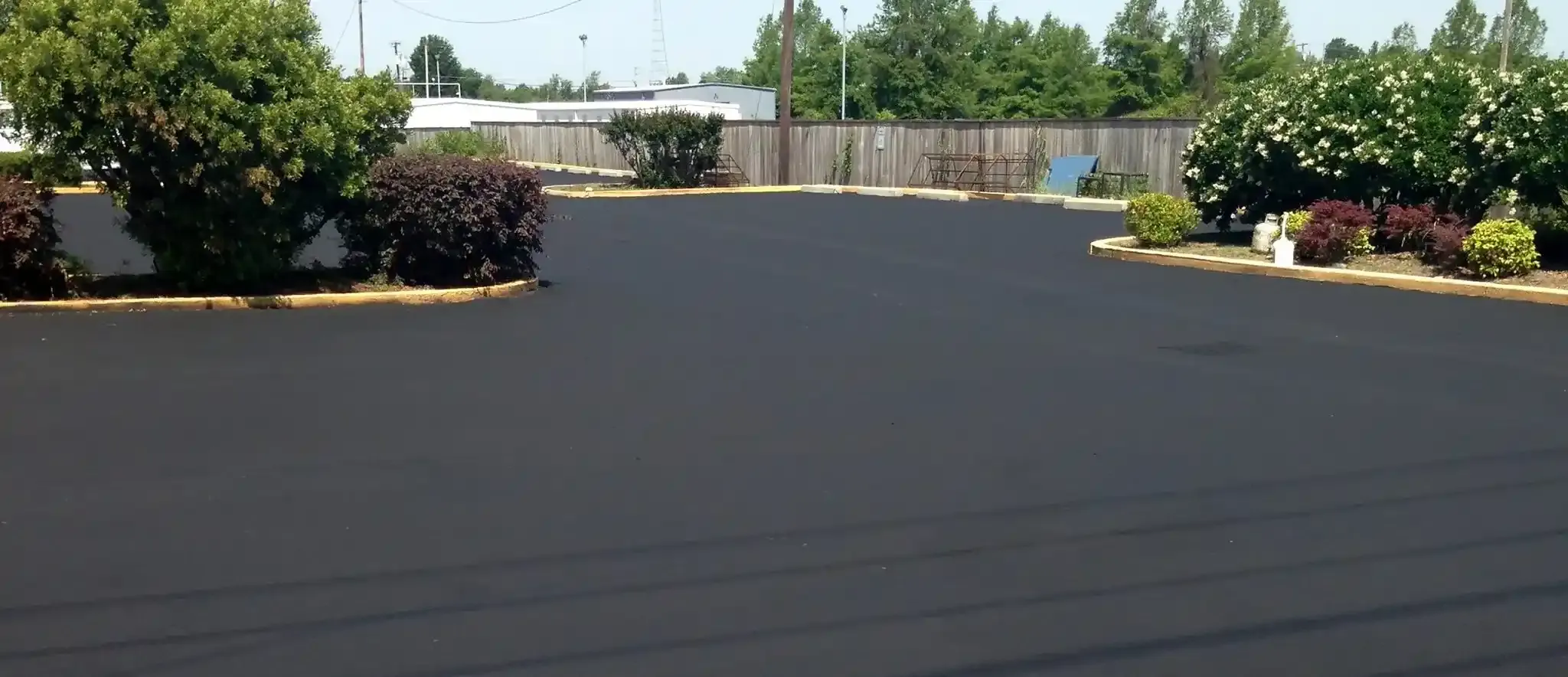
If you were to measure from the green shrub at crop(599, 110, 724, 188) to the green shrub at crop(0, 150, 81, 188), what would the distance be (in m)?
23.7

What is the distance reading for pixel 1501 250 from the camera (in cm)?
1436

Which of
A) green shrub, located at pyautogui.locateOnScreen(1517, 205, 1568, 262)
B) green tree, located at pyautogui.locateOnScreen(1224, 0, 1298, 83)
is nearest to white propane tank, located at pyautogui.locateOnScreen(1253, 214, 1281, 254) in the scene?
green shrub, located at pyautogui.locateOnScreen(1517, 205, 1568, 262)

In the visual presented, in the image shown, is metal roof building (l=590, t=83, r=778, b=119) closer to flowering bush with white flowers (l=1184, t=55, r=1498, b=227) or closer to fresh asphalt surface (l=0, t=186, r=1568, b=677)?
flowering bush with white flowers (l=1184, t=55, r=1498, b=227)

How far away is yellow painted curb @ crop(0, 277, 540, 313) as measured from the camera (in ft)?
39.8

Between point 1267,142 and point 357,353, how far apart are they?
12877 mm

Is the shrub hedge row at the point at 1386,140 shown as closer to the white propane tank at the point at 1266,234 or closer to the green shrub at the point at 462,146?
the white propane tank at the point at 1266,234

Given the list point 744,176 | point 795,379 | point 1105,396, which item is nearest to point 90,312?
point 795,379

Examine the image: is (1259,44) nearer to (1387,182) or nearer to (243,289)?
(1387,182)

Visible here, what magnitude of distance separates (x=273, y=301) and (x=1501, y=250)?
12429mm

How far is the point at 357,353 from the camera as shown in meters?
10.3

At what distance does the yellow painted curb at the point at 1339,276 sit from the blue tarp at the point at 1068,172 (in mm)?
12068

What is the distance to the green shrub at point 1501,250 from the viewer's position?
14.3 m

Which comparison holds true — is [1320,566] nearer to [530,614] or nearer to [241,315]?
[530,614]

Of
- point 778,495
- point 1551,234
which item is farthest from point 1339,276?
point 778,495
